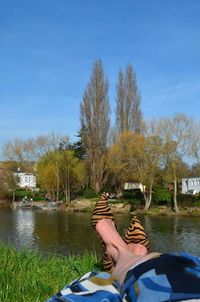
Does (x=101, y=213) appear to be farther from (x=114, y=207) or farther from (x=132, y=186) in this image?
(x=132, y=186)

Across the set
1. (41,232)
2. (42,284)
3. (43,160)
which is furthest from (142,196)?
(42,284)

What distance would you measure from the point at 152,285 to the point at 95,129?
4588 centimetres

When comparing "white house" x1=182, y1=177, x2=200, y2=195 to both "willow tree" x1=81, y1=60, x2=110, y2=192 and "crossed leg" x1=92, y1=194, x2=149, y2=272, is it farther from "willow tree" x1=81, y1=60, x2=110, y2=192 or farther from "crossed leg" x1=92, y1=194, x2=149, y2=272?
"crossed leg" x1=92, y1=194, x2=149, y2=272

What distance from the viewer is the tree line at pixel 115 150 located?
40938 mm

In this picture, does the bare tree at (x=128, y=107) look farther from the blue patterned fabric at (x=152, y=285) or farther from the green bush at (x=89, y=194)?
the blue patterned fabric at (x=152, y=285)

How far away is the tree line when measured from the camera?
40.9 m

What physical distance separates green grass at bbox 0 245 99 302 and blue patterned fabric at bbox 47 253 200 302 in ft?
3.53

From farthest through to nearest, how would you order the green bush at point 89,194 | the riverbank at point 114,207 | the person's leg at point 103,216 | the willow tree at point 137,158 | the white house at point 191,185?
the white house at point 191,185 → the green bush at point 89,194 → the willow tree at point 137,158 → the riverbank at point 114,207 → the person's leg at point 103,216

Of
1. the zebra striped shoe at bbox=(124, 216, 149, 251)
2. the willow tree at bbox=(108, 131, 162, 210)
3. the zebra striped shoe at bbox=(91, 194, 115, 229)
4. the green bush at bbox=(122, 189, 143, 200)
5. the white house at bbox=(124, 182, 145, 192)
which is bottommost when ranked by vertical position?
the zebra striped shoe at bbox=(124, 216, 149, 251)

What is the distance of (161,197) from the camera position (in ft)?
140

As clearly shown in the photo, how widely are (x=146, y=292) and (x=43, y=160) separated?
182 feet

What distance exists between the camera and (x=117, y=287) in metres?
1.88

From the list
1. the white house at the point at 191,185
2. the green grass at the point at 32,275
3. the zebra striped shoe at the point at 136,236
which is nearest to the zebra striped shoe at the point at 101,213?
the zebra striped shoe at the point at 136,236

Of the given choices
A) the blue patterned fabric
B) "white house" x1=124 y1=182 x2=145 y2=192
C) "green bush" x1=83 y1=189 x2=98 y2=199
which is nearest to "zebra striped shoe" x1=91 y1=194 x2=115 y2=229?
the blue patterned fabric
